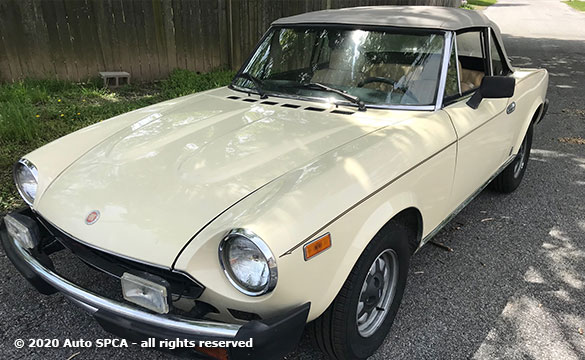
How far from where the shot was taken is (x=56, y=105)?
5383mm

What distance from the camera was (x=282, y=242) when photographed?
161 centimetres

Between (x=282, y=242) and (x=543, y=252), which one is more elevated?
(x=282, y=242)

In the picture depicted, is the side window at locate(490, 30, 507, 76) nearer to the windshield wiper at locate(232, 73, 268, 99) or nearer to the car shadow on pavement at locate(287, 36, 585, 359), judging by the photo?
the car shadow on pavement at locate(287, 36, 585, 359)

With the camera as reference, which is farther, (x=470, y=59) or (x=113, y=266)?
(x=470, y=59)

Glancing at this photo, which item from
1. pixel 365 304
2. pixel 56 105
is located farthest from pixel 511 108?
pixel 56 105

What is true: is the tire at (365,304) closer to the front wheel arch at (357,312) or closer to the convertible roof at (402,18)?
the front wheel arch at (357,312)

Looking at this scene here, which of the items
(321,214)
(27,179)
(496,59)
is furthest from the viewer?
(496,59)

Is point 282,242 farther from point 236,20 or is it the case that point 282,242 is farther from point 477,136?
point 236,20

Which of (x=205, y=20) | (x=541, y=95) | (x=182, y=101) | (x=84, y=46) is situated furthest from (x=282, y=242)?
(x=205, y=20)

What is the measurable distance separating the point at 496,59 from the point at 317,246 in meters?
2.80

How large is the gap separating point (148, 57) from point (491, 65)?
17.1 ft

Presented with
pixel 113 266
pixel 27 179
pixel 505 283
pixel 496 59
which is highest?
pixel 496 59

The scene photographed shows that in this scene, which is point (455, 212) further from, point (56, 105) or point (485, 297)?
point (56, 105)

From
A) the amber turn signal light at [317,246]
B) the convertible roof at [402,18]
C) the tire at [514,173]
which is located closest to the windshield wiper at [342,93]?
the convertible roof at [402,18]
